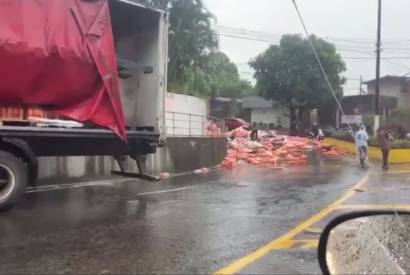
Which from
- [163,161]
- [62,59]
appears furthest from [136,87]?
[163,161]

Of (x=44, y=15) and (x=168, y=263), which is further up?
(x=44, y=15)

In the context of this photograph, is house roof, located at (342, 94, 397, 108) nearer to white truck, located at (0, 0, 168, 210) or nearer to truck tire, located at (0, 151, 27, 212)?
white truck, located at (0, 0, 168, 210)

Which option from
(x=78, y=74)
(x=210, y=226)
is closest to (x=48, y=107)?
(x=78, y=74)

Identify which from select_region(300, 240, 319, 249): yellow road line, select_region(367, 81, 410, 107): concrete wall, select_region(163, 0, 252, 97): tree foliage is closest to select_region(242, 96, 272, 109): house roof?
select_region(367, 81, 410, 107): concrete wall

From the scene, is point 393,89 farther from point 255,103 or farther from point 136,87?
point 136,87

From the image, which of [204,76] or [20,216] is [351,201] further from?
[204,76]

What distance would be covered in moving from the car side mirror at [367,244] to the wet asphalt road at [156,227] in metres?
1.04

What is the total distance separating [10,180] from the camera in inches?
376

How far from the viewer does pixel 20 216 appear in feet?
30.3

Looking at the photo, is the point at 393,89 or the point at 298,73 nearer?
the point at 298,73

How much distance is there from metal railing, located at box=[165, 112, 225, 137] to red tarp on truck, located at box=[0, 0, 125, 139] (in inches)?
429

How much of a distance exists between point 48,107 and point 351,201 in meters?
5.79

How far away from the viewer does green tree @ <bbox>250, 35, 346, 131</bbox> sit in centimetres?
4872

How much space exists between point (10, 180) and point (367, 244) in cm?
655
